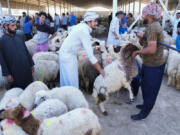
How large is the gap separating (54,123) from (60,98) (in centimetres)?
67

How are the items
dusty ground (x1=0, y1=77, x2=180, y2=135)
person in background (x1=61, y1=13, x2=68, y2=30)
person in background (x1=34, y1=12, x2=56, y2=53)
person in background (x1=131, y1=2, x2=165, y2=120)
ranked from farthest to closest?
person in background (x1=61, y1=13, x2=68, y2=30) → person in background (x1=34, y1=12, x2=56, y2=53) → dusty ground (x1=0, y1=77, x2=180, y2=135) → person in background (x1=131, y1=2, x2=165, y2=120)

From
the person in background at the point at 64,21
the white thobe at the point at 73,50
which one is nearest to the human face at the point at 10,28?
the white thobe at the point at 73,50

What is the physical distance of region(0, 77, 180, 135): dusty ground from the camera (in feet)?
8.61

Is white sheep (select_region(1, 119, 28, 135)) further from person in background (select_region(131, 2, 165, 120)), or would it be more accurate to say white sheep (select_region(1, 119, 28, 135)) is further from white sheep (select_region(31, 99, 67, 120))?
person in background (select_region(131, 2, 165, 120))

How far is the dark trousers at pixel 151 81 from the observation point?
98.0 inches

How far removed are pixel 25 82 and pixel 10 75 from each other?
0.35m

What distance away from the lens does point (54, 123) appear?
1676mm

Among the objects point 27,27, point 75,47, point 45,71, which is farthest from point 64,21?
point 75,47

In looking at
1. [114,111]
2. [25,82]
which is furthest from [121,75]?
[25,82]

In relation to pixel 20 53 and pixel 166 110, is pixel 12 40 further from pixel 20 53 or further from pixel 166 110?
pixel 166 110

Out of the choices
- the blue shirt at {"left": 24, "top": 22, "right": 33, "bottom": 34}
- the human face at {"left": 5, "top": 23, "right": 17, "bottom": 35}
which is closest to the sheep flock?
the human face at {"left": 5, "top": 23, "right": 17, "bottom": 35}

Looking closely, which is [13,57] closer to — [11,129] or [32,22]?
[11,129]

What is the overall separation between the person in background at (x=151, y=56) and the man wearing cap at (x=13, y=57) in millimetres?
1852

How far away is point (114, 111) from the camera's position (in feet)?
10.5
